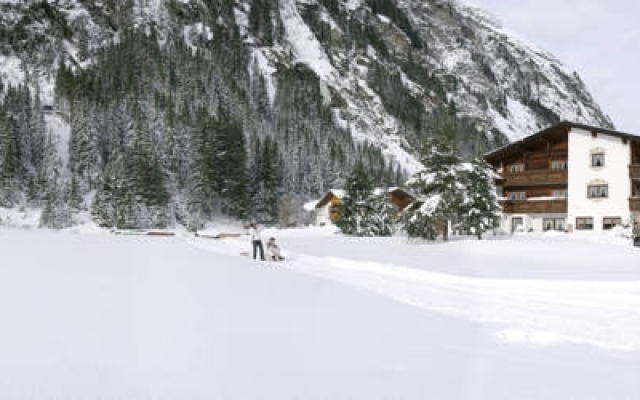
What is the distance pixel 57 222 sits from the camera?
6222 cm

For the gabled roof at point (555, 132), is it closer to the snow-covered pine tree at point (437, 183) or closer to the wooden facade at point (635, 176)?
Result: the wooden facade at point (635, 176)

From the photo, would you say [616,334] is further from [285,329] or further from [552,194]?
[552,194]

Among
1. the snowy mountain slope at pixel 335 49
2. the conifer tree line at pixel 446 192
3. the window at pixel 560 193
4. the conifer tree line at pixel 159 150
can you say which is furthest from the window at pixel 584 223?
the snowy mountain slope at pixel 335 49

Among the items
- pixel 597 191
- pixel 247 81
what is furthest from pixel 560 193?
pixel 247 81

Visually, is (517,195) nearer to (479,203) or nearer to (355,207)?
(479,203)

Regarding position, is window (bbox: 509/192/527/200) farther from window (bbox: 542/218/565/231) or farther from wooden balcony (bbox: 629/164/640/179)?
wooden balcony (bbox: 629/164/640/179)

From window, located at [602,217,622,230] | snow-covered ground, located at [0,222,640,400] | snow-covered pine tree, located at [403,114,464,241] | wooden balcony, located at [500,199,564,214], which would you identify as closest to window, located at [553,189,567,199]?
wooden balcony, located at [500,199,564,214]

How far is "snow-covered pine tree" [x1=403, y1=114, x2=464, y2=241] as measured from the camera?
112 feet

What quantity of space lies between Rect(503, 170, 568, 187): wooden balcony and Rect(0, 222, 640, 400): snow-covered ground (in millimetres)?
31487

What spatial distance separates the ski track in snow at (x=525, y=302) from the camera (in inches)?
375

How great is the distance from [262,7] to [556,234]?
439 feet

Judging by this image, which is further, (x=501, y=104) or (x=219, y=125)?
(x=501, y=104)

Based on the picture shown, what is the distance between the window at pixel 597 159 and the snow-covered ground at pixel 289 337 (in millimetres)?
31471

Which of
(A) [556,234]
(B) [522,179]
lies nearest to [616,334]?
(A) [556,234]
